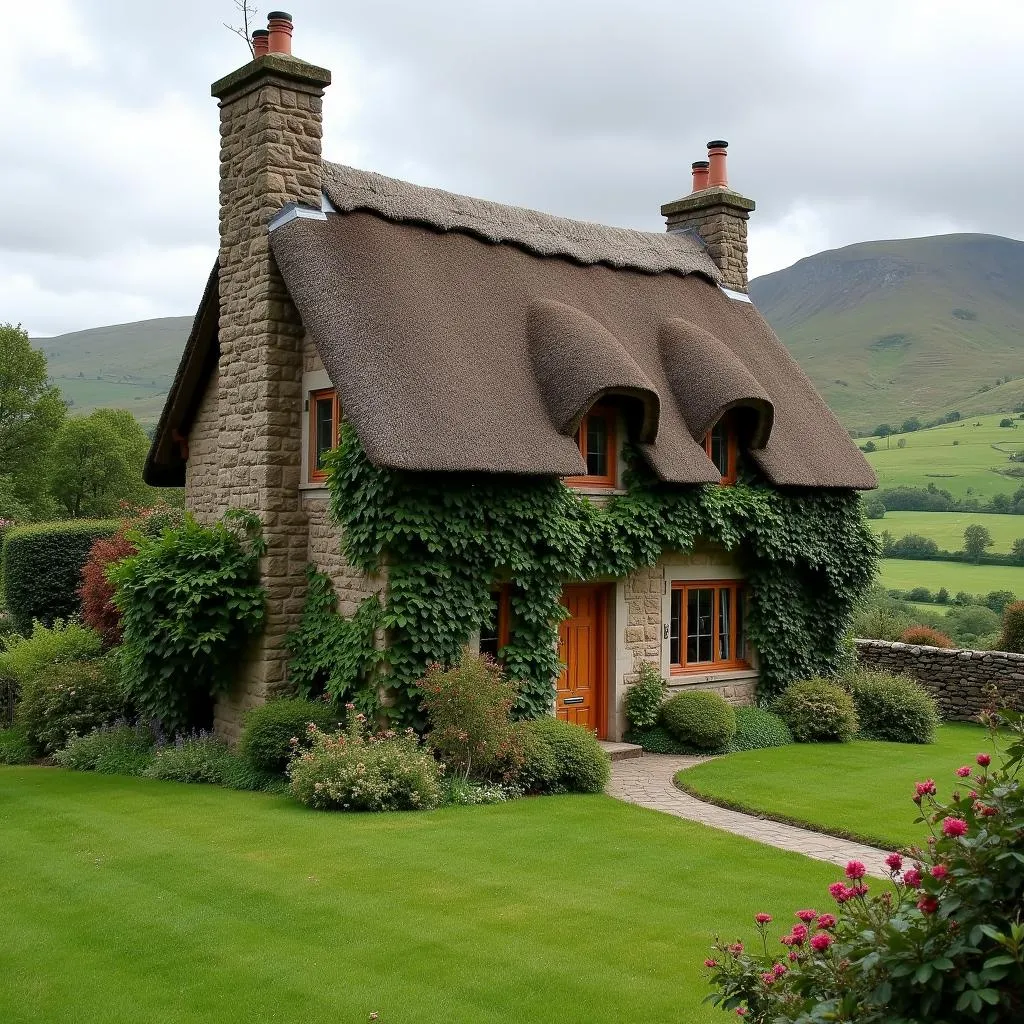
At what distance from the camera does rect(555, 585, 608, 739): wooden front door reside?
14680mm

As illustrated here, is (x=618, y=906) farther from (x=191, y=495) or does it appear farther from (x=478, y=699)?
(x=191, y=495)

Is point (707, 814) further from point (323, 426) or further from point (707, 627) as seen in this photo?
point (323, 426)

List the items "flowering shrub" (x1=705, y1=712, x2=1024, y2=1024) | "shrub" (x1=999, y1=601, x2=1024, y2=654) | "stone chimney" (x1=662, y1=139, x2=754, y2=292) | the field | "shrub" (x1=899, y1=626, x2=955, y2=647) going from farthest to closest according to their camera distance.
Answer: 1. the field
2. "shrub" (x1=899, y1=626, x2=955, y2=647)
3. "shrub" (x1=999, y1=601, x2=1024, y2=654)
4. "stone chimney" (x1=662, y1=139, x2=754, y2=292)
5. "flowering shrub" (x1=705, y1=712, x2=1024, y2=1024)

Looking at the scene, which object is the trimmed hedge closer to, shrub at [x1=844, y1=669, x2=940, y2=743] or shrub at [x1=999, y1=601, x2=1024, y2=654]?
shrub at [x1=844, y1=669, x2=940, y2=743]

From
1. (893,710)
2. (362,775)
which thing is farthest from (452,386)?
(893,710)

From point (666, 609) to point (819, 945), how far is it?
38.4ft

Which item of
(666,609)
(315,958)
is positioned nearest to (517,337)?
(666,609)

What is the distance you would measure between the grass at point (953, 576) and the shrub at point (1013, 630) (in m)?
15.8

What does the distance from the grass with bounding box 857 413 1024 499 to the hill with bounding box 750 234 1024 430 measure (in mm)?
15304

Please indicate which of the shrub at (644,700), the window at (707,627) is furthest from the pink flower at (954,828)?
the window at (707,627)

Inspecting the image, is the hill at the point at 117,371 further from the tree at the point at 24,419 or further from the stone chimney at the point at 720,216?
the stone chimney at the point at 720,216

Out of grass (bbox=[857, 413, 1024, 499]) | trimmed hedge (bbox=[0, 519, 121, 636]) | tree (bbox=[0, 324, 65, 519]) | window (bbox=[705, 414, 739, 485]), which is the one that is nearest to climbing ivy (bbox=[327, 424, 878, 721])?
window (bbox=[705, 414, 739, 485])

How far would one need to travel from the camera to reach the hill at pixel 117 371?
476 ft

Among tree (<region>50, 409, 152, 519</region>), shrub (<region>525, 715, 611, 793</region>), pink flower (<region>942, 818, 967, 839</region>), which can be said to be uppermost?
tree (<region>50, 409, 152, 519</region>)
